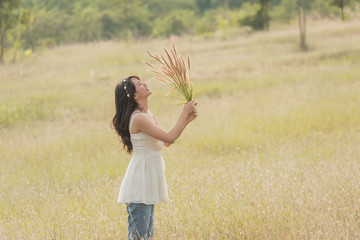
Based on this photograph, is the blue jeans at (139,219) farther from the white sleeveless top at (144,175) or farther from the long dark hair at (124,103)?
the long dark hair at (124,103)

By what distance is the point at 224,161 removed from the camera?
6.70 meters

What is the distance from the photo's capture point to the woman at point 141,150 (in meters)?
3.64

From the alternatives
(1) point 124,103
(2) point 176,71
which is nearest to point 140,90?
(1) point 124,103

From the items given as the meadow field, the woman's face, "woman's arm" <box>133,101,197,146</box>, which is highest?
the woman's face

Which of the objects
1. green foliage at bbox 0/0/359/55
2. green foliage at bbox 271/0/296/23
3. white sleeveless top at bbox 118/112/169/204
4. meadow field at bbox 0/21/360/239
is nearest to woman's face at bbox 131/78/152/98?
white sleeveless top at bbox 118/112/169/204

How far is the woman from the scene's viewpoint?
3.64 meters

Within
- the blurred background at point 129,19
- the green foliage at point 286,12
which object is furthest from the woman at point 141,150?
the green foliage at point 286,12

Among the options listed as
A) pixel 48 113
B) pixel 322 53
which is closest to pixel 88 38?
pixel 322 53

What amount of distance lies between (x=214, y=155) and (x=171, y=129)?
12.6 feet

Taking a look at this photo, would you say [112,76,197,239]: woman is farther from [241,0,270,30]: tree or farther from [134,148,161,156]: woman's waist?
[241,0,270,30]: tree

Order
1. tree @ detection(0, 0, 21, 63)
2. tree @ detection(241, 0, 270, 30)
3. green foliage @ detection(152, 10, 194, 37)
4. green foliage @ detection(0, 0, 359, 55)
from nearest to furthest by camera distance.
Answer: tree @ detection(0, 0, 21, 63), tree @ detection(241, 0, 270, 30), green foliage @ detection(0, 0, 359, 55), green foliage @ detection(152, 10, 194, 37)

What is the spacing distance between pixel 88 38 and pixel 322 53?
3827 centimetres

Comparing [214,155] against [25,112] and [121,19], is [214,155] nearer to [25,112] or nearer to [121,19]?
[25,112]

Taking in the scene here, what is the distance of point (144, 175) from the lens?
12.0ft
